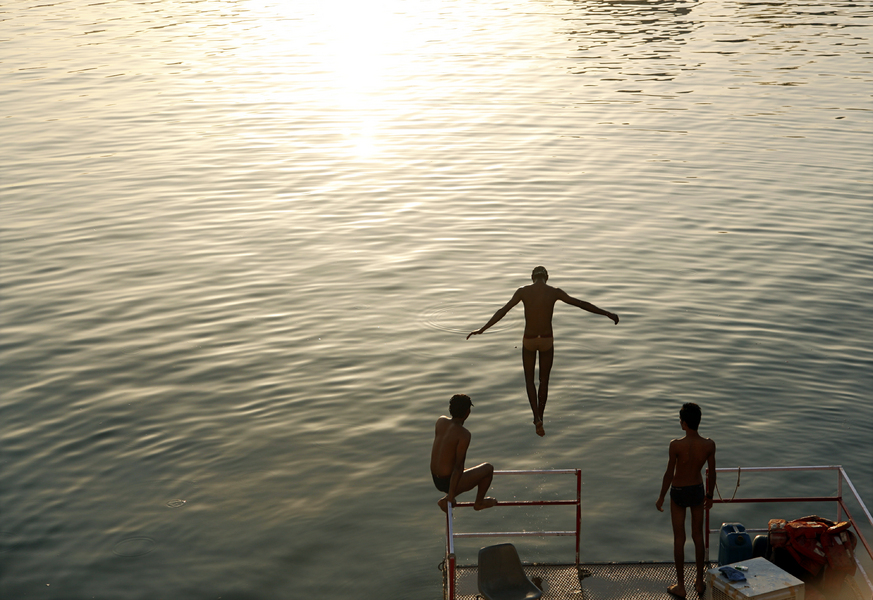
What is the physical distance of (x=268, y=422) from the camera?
17656 mm

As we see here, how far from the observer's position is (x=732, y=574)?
1062 cm

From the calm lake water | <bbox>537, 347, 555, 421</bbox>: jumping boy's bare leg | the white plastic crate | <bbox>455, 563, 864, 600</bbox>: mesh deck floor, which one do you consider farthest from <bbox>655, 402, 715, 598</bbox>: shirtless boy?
A: <bbox>537, 347, 555, 421</bbox>: jumping boy's bare leg

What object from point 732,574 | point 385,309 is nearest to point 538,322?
point 732,574

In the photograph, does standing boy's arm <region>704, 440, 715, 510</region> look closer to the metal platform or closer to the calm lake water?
the metal platform

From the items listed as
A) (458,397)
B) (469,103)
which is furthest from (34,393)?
(469,103)

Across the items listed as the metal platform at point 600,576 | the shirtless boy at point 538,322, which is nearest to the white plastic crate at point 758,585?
the metal platform at point 600,576

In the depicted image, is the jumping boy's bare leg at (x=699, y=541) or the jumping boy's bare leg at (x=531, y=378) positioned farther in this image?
the jumping boy's bare leg at (x=531, y=378)

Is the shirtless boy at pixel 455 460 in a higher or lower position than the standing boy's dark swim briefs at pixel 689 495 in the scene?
higher

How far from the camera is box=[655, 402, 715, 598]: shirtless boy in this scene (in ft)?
36.6

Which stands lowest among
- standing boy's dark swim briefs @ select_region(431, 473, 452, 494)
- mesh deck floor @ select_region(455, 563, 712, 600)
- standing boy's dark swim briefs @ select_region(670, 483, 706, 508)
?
mesh deck floor @ select_region(455, 563, 712, 600)

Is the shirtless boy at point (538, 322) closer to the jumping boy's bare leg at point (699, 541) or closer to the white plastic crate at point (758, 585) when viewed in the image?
the jumping boy's bare leg at point (699, 541)

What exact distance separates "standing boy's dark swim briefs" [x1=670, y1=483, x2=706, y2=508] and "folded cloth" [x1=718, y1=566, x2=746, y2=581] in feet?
3.21

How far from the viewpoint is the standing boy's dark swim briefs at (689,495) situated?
11.4 m

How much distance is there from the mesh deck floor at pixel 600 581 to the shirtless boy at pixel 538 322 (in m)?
2.82
